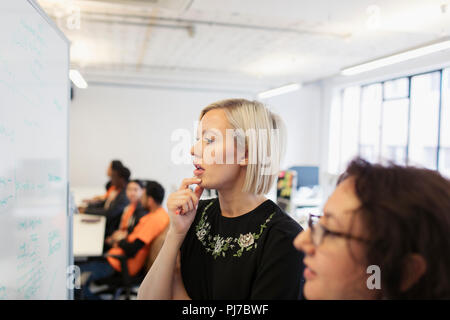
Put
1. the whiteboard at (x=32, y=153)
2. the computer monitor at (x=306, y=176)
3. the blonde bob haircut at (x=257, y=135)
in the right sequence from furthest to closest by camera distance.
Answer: the computer monitor at (x=306, y=176) → the whiteboard at (x=32, y=153) → the blonde bob haircut at (x=257, y=135)

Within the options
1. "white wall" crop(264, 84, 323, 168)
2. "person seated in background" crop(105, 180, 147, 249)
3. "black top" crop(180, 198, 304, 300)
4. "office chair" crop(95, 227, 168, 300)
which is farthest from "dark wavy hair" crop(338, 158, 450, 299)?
"white wall" crop(264, 84, 323, 168)

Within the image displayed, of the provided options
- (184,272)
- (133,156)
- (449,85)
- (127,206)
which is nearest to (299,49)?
(449,85)

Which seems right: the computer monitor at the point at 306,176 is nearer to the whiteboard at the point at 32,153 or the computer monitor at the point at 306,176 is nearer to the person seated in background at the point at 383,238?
the whiteboard at the point at 32,153

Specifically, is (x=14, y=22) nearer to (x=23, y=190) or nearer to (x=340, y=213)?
(x=23, y=190)

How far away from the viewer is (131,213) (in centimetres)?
335

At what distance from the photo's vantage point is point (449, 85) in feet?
16.3

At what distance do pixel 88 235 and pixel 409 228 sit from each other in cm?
329

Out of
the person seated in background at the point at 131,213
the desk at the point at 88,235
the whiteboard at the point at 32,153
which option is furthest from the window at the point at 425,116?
the whiteboard at the point at 32,153

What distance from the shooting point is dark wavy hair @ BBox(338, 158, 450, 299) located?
0.52m

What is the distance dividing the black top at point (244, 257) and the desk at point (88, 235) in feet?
7.25

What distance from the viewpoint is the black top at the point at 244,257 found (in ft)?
2.62

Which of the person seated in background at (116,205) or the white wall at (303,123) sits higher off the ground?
the white wall at (303,123)

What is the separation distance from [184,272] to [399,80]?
6693 mm

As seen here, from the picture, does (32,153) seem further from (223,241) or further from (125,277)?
(125,277)
